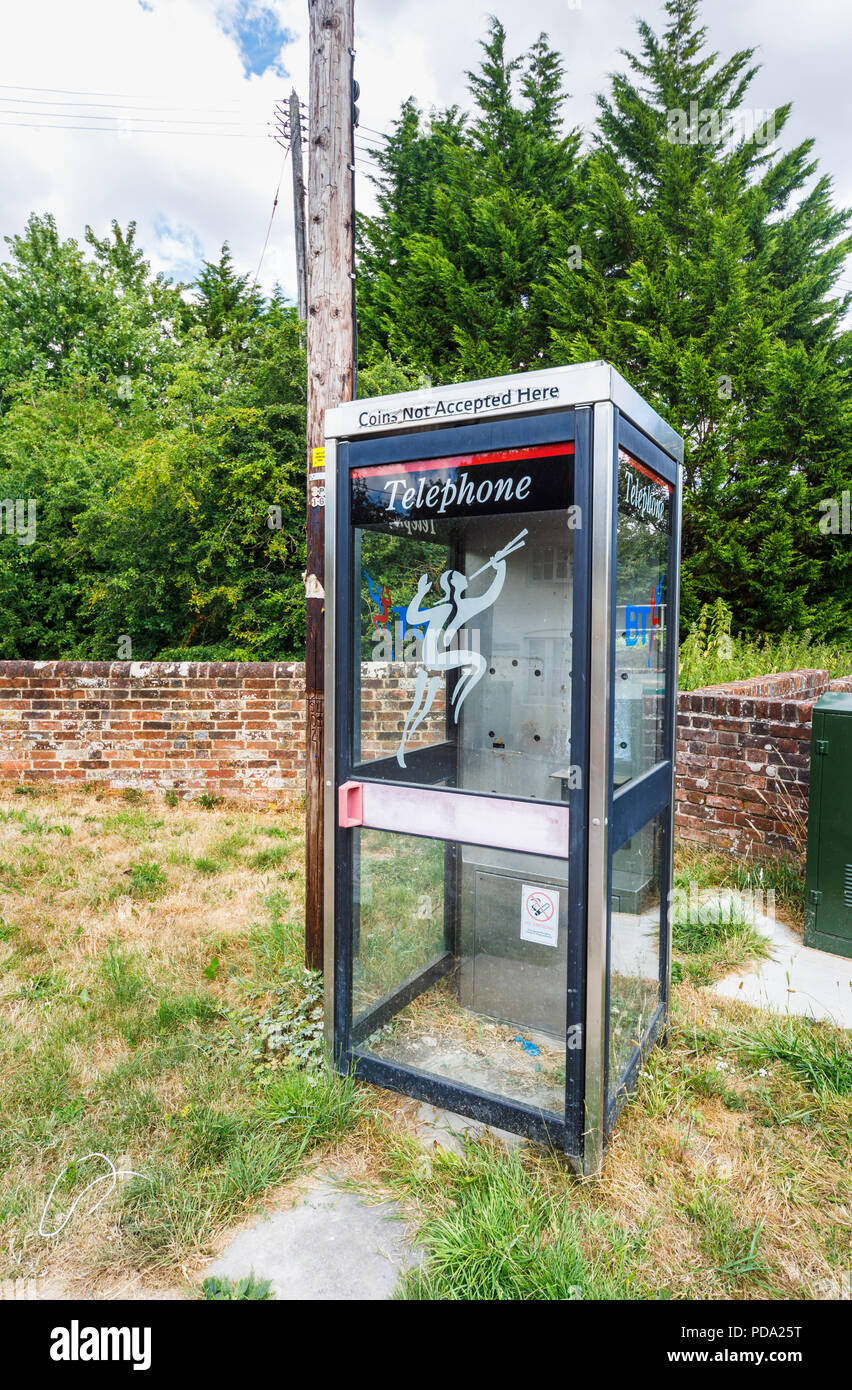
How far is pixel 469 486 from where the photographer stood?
→ 2.37m

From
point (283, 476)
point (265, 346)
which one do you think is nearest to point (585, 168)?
point (265, 346)

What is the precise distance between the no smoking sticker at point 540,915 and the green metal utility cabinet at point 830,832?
1828 mm

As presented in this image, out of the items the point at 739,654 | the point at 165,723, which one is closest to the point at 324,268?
the point at 165,723

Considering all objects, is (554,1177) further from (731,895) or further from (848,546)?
(848,546)

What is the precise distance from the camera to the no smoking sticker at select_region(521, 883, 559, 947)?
2.41 m

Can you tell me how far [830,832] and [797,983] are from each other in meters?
0.73

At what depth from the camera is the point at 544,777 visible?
2.94 meters

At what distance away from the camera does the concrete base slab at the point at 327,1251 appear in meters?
1.87

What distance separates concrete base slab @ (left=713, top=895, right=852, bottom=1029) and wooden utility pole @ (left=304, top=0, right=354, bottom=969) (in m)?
1.97

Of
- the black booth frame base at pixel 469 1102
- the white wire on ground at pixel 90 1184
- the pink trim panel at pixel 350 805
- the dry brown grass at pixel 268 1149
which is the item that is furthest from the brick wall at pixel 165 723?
the white wire on ground at pixel 90 1184

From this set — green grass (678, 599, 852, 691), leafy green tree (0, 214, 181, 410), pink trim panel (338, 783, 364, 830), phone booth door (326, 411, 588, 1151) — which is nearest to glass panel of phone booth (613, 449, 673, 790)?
phone booth door (326, 411, 588, 1151)

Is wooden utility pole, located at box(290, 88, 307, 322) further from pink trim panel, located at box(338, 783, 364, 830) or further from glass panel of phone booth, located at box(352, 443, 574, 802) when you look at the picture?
pink trim panel, located at box(338, 783, 364, 830)
